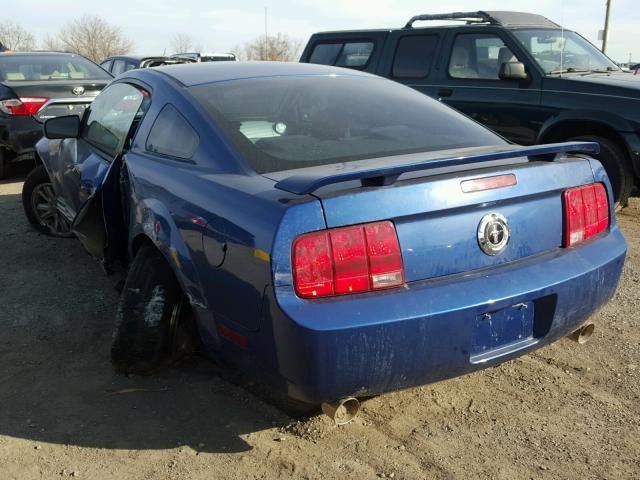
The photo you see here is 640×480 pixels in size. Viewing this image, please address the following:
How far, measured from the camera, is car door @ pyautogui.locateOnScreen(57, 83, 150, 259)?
11.8 ft

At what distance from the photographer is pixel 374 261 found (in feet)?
7.23

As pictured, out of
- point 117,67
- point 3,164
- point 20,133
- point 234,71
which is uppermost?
point 234,71

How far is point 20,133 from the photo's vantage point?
25.3 ft

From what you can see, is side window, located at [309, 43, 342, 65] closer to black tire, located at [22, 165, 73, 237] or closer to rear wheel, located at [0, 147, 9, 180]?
black tire, located at [22, 165, 73, 237]

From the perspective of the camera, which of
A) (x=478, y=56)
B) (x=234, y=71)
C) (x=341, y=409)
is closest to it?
(x=341, y=409)

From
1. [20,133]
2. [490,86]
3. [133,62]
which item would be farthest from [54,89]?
[133,62]

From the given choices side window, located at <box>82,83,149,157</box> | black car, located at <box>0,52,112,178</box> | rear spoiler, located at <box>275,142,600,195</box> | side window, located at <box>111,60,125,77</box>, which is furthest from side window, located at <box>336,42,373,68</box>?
side window, located at <box>111,60,125,77</box>

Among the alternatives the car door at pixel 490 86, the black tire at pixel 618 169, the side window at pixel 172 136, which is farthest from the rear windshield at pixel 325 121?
the car door at pixel 490 86

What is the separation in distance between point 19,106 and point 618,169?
258 inches

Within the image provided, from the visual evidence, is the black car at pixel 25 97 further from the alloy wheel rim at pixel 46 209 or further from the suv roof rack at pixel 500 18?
the suv roof rack at pixel 500 18

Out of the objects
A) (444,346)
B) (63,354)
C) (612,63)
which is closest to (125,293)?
(63,354)

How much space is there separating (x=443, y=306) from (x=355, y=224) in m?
0.42

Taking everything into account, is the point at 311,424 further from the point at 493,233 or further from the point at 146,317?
the point at 493,233

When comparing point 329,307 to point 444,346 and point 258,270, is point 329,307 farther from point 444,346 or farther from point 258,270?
point 444,346
